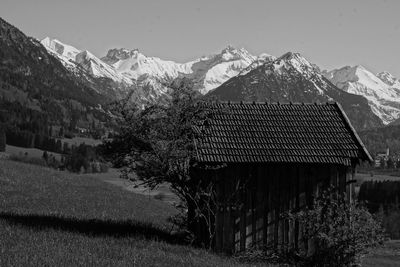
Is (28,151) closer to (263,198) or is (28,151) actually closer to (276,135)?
(276,135)

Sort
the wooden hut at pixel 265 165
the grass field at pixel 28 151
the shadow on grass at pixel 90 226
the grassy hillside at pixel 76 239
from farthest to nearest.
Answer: the grass field at pixel 28 151, the wooden hut at pixel 265 165, the shadow on grass at pixel 90 226, the grassy hillside at pixel 76 239

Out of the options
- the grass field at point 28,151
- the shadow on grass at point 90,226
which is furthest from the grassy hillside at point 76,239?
the grass field at point 28,151

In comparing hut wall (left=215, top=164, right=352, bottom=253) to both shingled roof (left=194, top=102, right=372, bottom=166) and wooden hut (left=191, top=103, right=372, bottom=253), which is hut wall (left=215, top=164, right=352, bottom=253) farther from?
shingled roof (left=194, top=102, right=372, bottom=166)

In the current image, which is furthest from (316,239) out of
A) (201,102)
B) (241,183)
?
(201,102)

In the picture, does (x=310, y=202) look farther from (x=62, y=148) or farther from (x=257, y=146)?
(x=62, y=148)

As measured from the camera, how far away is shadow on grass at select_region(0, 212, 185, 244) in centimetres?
1842

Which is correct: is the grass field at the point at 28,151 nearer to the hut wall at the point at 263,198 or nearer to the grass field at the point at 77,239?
the grass field at the point at 77,239

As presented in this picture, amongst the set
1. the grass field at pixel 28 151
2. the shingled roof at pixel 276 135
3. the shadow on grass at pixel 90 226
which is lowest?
the shadow on grass at pixel 90 226

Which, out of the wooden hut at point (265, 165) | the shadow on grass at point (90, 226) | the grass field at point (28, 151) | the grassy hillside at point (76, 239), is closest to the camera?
the grassy hillside at point (76, 239)

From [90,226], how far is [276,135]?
25.0 ft

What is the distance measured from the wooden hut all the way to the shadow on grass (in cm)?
233

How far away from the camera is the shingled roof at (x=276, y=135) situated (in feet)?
68.2

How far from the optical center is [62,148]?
18350 cm

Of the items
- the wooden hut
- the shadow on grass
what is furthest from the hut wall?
the shadow on grass
